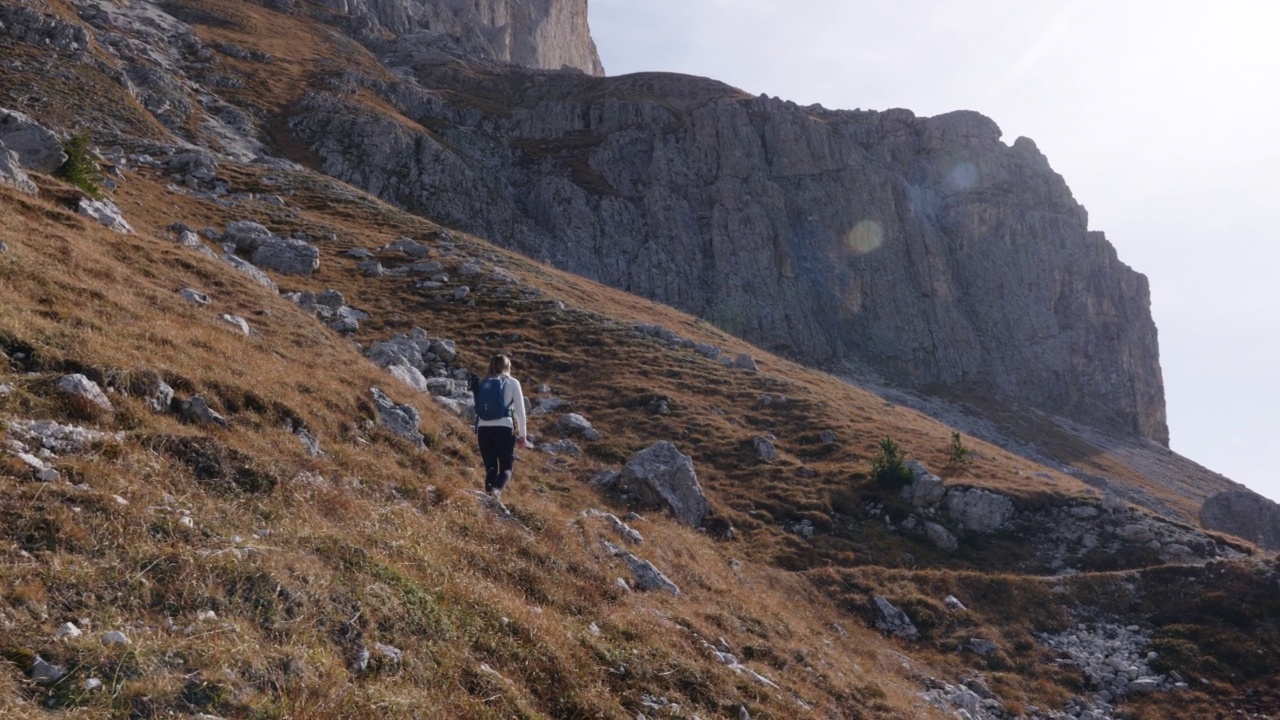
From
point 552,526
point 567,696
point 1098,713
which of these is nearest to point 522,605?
point 567,696

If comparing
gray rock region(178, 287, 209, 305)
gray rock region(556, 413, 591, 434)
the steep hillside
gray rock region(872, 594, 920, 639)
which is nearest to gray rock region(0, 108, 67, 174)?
the steep hillside

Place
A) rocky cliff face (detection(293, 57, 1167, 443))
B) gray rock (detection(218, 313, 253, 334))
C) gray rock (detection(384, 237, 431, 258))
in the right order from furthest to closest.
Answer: rocky cliff face (detection(293, 57, 1167, 443)) < gray rock (detection(384, 237, 431, 258)) < gray rock (detection(218, 313, 253, 334))

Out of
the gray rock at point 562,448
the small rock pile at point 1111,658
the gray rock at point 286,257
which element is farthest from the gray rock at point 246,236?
the small rock pile at point 1111,658

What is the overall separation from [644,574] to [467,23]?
564ft

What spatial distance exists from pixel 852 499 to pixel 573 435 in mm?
10689

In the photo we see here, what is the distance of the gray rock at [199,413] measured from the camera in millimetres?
9805

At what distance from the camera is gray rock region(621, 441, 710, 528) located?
20.9 metres

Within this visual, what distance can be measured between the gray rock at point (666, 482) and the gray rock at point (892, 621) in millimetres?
5579

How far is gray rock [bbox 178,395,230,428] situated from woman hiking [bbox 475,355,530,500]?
376 cm

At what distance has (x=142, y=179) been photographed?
38.8m

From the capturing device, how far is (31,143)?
24.5 meters

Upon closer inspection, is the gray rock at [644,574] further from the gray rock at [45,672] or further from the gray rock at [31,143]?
the gray rock at [31,143]

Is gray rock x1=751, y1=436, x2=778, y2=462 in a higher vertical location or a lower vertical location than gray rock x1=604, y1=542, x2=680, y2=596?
higher

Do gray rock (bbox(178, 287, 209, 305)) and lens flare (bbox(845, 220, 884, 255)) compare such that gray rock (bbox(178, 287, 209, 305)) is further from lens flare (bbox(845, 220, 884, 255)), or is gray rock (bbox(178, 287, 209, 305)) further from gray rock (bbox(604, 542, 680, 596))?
lens flare (bbox(845, 220, 884, 255))
